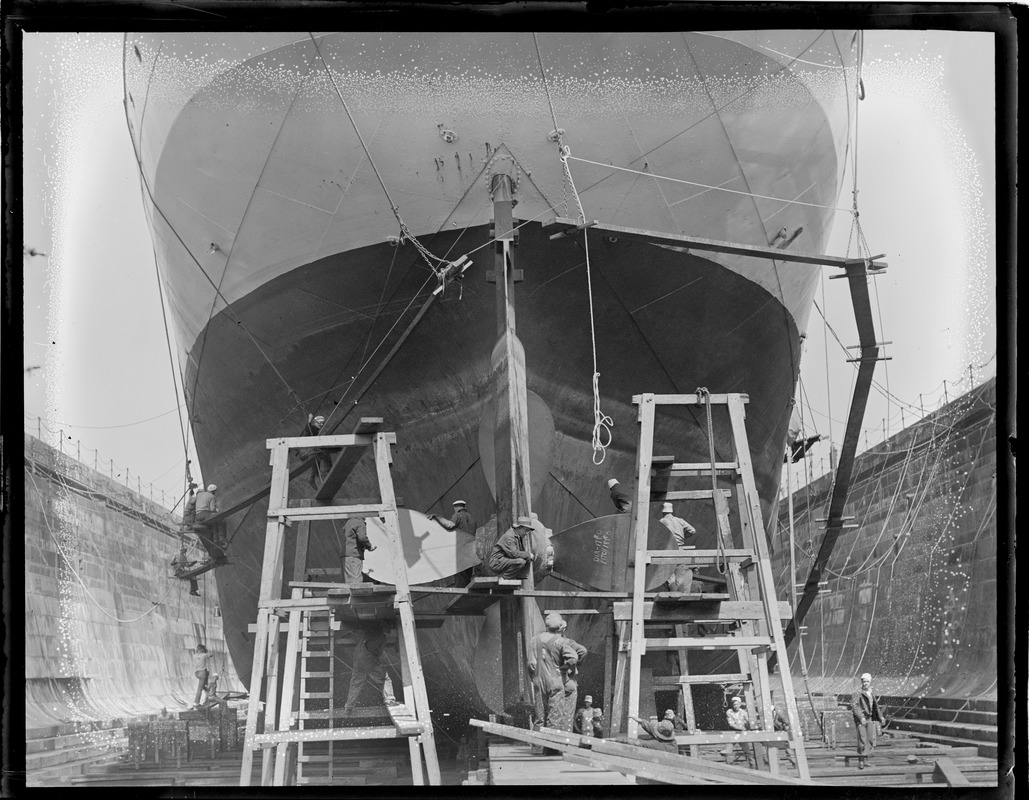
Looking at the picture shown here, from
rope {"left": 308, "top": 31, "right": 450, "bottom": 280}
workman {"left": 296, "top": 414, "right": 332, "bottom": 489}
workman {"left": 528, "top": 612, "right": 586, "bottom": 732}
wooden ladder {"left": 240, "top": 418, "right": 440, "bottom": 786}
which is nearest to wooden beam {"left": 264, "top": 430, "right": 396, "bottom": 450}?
wooden ladder {"left": 240, "top": 418, "right": 440, "bottom": 786}

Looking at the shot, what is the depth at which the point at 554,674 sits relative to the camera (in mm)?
6719

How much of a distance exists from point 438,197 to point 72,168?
2.56 meters

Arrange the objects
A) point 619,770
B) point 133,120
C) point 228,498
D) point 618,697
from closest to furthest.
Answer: point 619,770
point 618,697
point 133,120
point 228,498

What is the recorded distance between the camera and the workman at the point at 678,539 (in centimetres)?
775

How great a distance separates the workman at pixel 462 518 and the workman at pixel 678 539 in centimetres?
142

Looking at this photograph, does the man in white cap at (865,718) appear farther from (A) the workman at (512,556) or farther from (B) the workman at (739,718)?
(A) the workman at (512,556)

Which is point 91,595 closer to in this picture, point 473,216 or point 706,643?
point 473,216

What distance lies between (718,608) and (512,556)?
130cm

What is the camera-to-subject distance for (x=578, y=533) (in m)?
7.78

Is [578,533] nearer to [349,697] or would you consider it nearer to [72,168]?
[349,697]

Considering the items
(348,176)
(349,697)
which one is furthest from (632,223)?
(349,697)

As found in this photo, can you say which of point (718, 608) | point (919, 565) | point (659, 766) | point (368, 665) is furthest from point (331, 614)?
point (919, 565)

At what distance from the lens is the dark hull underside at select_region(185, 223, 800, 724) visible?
8383 millimetres

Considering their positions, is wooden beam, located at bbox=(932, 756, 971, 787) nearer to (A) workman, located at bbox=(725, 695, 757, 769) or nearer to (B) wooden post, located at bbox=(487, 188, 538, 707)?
(A) workman, located at bbox=(725, 695, 757, 769)
